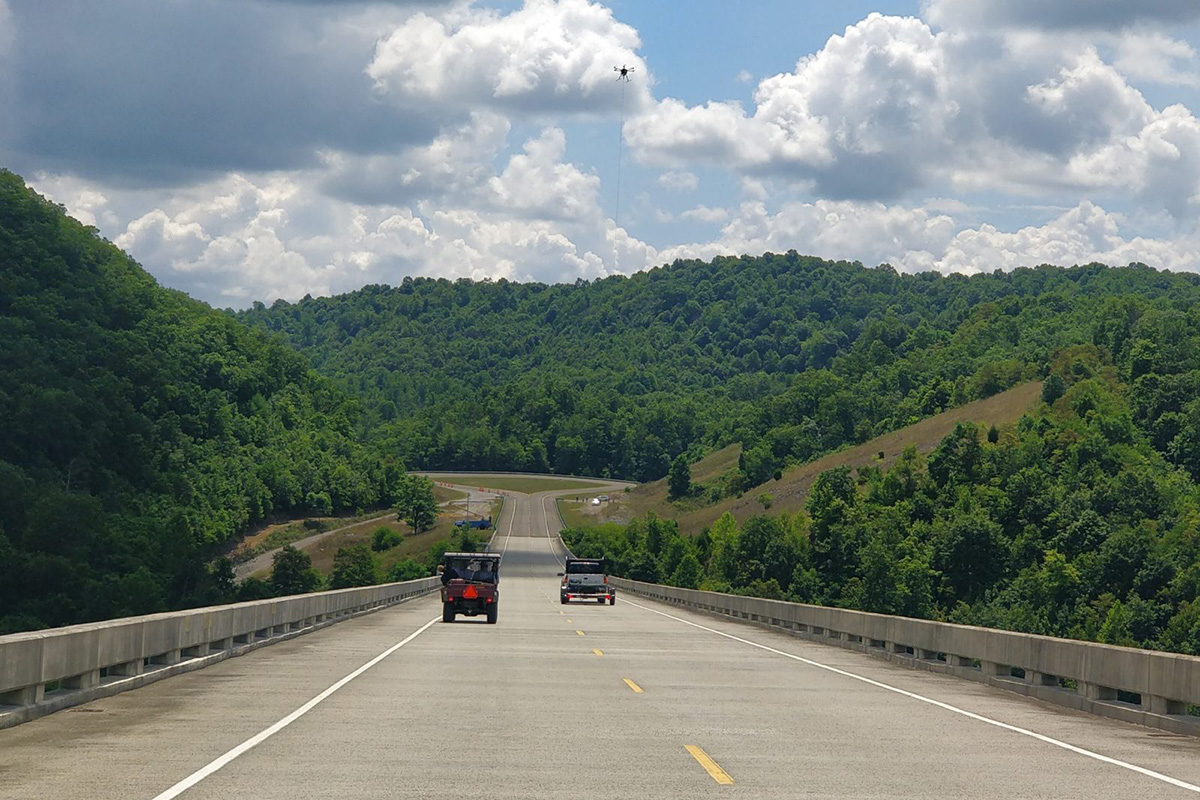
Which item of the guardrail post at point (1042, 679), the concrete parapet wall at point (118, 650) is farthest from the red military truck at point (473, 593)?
the guardrail post at point (1042, 679)

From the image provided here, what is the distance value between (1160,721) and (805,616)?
21540mm

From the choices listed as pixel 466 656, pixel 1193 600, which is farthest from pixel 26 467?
pixel 466 656

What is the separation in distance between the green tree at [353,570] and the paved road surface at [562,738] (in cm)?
10308

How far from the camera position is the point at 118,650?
18.9 metres

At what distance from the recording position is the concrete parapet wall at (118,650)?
1531 centimetres

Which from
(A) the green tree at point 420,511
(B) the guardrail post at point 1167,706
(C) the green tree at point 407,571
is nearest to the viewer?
(B) the guardrail post at point 1167,706

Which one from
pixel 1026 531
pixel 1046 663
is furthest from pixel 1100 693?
pixel 1026 531

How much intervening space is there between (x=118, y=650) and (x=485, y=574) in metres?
22.7

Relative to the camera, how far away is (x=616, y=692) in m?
19.5

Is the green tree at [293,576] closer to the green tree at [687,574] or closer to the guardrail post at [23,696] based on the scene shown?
the green tree at [687,574]

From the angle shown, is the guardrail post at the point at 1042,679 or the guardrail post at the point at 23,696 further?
the guardrail post at the point at 1042,679

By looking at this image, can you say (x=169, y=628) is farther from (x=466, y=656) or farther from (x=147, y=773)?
(x=147, y=773)

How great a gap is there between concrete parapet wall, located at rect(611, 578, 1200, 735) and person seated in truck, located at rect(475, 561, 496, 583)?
9.17 meters

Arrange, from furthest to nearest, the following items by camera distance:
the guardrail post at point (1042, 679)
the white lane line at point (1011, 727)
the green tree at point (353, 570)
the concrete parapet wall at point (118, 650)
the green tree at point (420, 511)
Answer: the green tree at point (420, 511), the green tree at point (353, 570), the guardrail post at point (1042, 679), the concrete parapet wall at point (118, 650), the white lane line at point (1011, 727)
